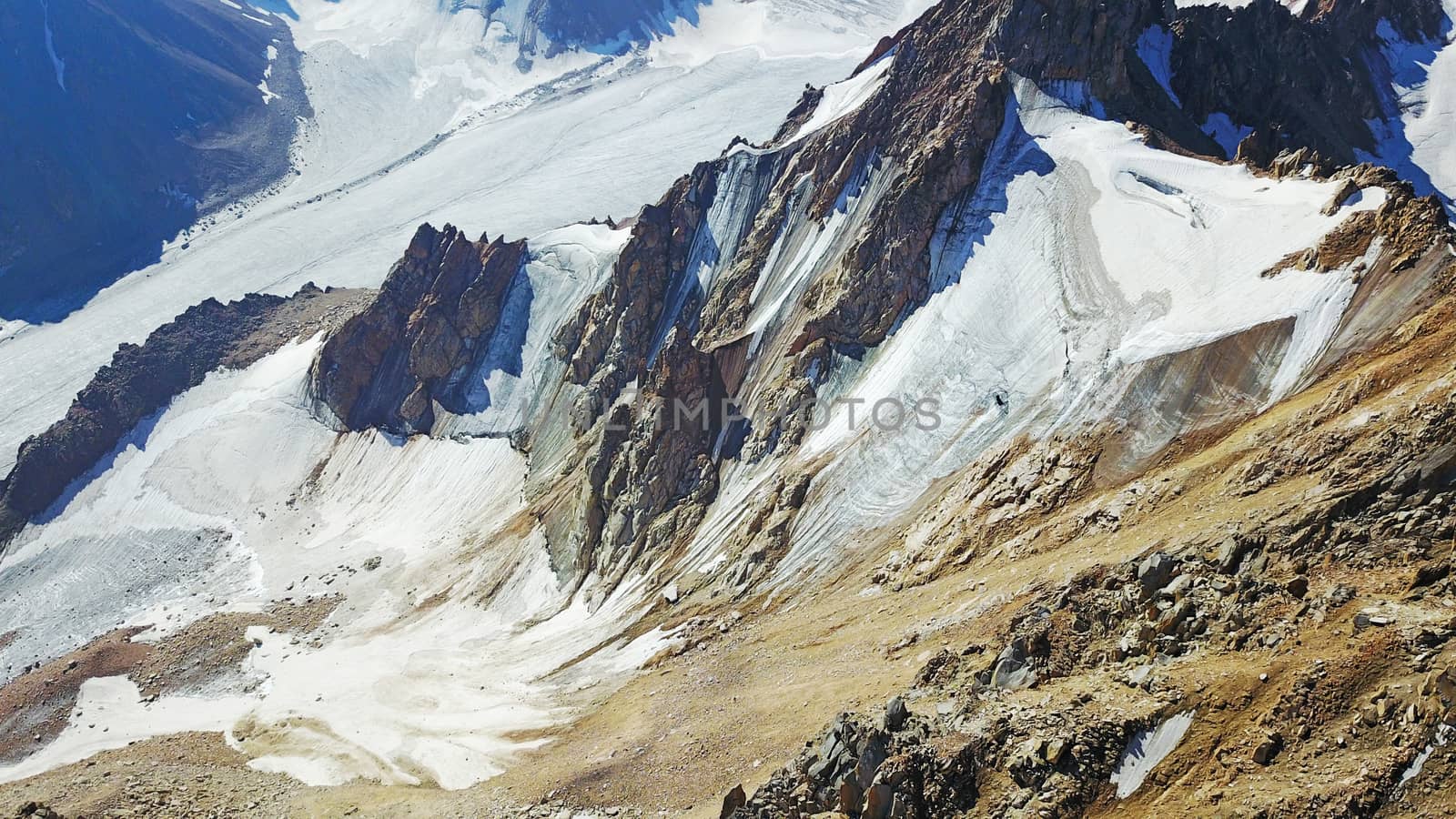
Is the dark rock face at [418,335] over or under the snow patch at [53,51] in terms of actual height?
under

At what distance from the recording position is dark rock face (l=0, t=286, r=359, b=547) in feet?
268

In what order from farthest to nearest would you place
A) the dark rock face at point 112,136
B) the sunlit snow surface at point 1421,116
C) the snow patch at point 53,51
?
1. the snow patch at point 53,51
2. the dark rock face at point 112,136
3. the sunlit snow surface at point 1421,116

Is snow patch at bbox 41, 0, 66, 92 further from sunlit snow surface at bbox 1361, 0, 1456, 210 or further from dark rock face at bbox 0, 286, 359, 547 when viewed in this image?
sunlit snow surface at bbox 1361, 0, 1456, 210

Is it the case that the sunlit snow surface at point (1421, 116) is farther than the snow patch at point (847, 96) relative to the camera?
Yes

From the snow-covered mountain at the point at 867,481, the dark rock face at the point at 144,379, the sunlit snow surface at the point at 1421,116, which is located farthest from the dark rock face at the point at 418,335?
the sunlit snow surface at the point at 1421,116

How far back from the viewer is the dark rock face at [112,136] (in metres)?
140

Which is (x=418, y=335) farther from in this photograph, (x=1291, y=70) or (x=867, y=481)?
(x=1291, y=70)

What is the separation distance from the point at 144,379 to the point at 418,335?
112ft

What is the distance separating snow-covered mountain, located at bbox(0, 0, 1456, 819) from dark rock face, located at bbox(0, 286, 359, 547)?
55 cm

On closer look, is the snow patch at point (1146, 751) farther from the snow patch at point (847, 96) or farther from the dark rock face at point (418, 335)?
the dark rock face at point (418, 335)

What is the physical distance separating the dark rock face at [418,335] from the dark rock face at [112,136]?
7890cm

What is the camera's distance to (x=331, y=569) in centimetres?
6550

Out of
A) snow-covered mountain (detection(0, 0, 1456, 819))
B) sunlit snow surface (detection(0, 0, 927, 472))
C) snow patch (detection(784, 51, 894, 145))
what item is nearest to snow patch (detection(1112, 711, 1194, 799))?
snow-covered mountain (detection(0, 0, 1456, 819))

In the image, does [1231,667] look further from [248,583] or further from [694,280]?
[248,583]
